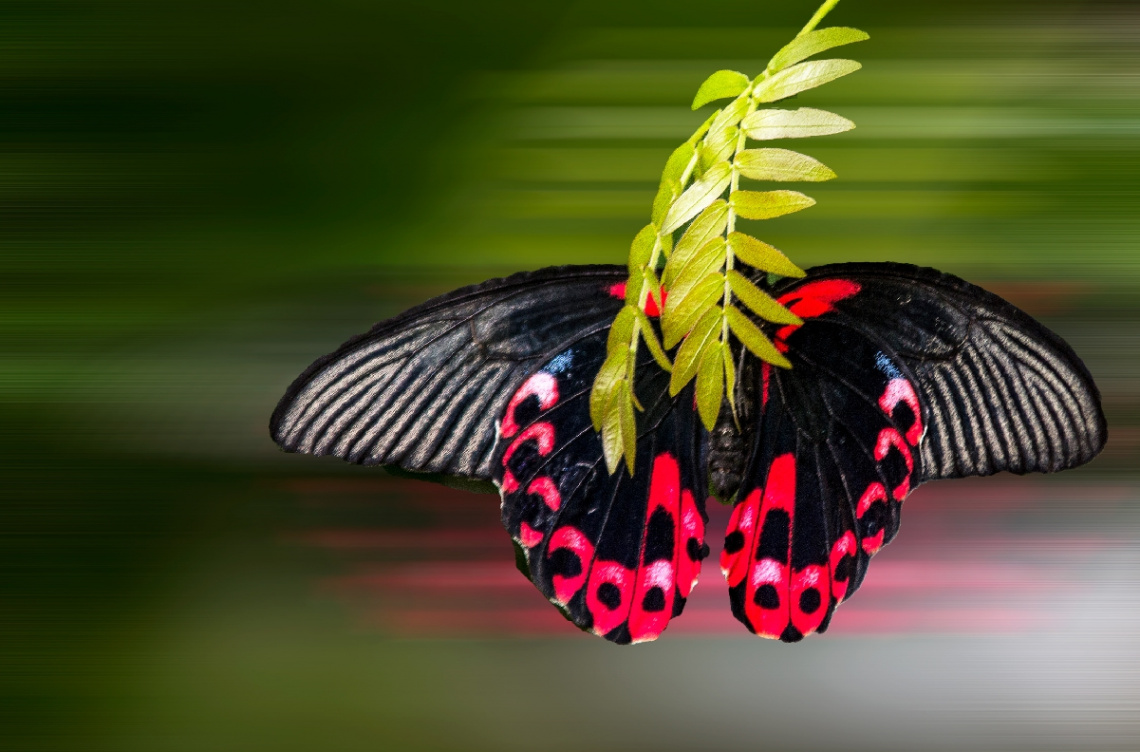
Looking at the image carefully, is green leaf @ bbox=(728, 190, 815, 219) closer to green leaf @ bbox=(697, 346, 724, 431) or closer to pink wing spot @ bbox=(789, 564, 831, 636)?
green leaf @ bbox=(697, 346, 724, 431)

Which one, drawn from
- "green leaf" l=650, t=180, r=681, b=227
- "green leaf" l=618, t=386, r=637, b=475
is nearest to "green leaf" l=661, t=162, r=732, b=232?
"green leaf" l=650, t=180, r=681, b=227

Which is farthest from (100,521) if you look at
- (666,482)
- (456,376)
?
(666,482)

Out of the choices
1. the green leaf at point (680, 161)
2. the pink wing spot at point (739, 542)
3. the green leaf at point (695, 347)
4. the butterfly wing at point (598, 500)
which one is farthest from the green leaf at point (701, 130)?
the pink wing spot at point (739, 542)

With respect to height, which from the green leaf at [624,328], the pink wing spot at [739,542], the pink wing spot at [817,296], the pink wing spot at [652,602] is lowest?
the pink wing spot at [652,602]

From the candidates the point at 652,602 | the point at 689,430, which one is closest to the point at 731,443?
the point at 689,430

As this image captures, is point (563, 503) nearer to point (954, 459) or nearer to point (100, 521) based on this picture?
point (954, 459)

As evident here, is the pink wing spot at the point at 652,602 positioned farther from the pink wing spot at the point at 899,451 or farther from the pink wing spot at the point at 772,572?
the pink wing spot at the point at 899,451
